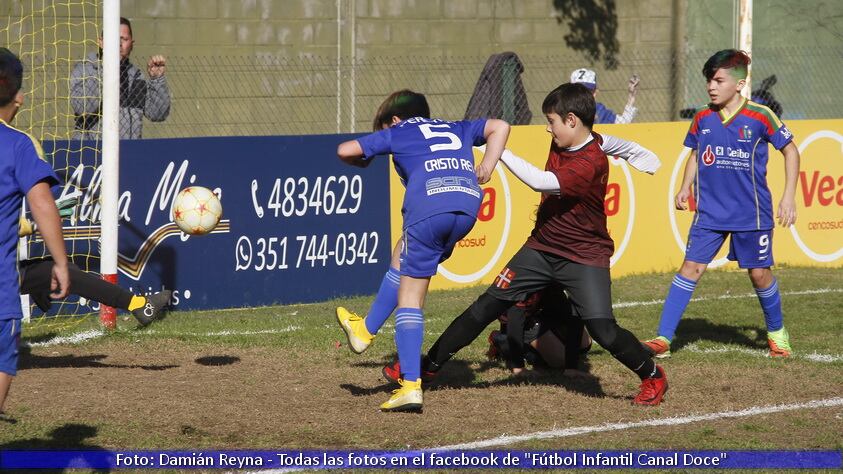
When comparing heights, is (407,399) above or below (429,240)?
below

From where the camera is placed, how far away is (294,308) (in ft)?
37.0

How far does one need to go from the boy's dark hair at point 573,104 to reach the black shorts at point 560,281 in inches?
32.9

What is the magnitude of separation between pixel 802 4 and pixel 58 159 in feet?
48.2

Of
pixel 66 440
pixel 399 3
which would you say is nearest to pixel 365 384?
pixel 66 440

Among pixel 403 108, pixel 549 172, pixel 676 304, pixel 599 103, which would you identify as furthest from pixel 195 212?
pixel 599 103

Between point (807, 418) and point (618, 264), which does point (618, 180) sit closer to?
point (618, 264)

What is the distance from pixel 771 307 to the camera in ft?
28.9

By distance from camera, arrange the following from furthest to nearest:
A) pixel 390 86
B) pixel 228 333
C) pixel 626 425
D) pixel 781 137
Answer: pixel 390 86
pixel 228 333
pixel 781 137
pixel 626 425

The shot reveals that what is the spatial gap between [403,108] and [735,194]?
288 centimetres

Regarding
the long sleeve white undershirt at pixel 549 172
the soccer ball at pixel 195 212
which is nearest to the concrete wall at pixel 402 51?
the soccer ball at pixel 195 212

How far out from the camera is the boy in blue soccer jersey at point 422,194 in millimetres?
6805

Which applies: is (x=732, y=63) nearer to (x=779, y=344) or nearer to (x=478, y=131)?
(x=779, y=344)

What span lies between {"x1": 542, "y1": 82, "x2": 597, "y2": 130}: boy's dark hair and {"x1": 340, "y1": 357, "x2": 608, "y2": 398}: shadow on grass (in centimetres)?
171

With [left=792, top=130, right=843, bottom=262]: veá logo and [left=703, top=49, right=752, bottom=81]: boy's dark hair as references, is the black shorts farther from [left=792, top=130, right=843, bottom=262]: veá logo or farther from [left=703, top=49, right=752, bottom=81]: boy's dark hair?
[left=792, top=130, right=843, bottom=262]: veá logo
